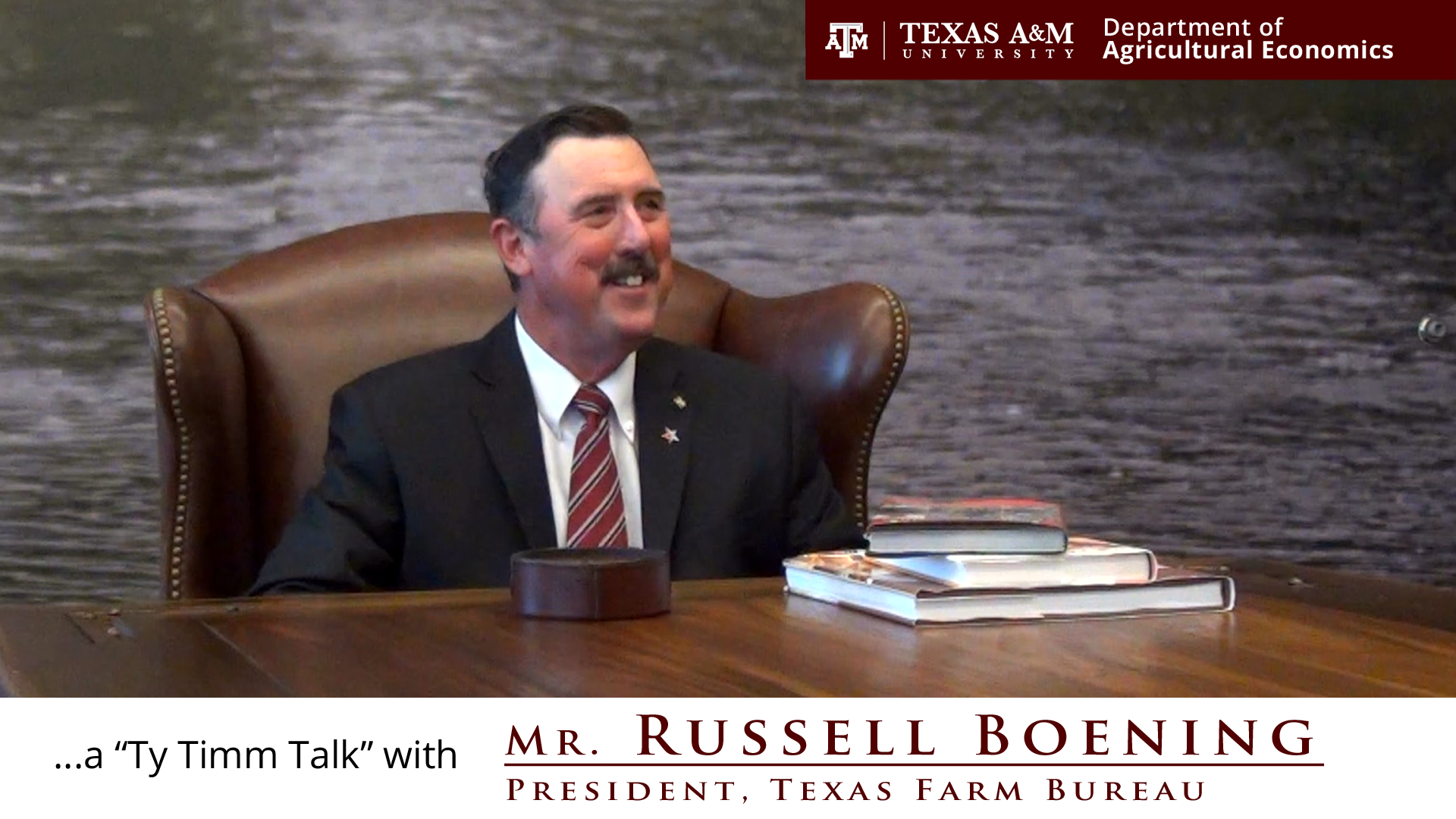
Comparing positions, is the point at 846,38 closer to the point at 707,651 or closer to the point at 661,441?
the point at 661,441

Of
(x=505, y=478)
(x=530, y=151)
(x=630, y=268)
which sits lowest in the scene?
(x=505, y=478)

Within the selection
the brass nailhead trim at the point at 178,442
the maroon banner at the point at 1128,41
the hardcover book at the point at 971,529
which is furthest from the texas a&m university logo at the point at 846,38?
the hardcover book at the point at 971,529

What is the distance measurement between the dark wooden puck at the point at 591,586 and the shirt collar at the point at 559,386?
96 cm

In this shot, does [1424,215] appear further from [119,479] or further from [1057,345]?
[119,479]

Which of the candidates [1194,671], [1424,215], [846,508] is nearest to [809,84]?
[846,508]

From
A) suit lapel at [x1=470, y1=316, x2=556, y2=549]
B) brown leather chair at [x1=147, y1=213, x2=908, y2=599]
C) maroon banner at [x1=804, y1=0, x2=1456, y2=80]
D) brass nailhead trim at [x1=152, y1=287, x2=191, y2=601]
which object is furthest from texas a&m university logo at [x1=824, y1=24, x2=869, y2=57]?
brass nailhead trim at [x1=152, y1=287, x2=191, y2=601]

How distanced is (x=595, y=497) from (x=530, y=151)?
1.92 feet

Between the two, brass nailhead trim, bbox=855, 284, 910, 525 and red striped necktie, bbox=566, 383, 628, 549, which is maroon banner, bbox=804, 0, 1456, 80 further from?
→ red striped necktie, bbox=566, 383, 628, 549

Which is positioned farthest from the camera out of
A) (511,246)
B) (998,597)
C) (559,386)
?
(511,246)

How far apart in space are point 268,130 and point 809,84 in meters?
0.99

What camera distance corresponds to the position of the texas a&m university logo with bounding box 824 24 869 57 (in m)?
3.29

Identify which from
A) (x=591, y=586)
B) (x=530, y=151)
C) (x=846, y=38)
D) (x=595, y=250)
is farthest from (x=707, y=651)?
(x=846, y=38)

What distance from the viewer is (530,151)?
2.75 meters

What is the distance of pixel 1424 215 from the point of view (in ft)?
11.8
